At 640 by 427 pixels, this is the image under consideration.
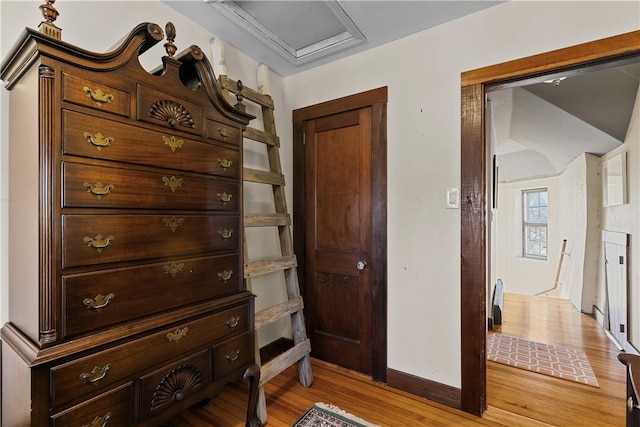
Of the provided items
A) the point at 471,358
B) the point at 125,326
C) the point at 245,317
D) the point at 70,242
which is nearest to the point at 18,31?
the point at 70,242

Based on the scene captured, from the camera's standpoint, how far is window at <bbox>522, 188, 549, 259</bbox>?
661 cm

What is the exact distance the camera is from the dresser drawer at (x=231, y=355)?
1.46 metres

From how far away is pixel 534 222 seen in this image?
6832mm

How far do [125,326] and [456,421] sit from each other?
6.20 ft

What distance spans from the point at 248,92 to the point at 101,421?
1.96 meters

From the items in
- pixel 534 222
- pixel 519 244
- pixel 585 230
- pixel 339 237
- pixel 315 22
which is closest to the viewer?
pixel 315 22

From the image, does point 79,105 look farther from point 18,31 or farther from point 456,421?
point 456,421

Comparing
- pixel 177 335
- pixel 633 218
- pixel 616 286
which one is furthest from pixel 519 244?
pixel 177 335

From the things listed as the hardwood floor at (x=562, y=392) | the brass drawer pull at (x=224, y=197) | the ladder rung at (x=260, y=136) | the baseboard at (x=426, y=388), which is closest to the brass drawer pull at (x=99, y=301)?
the brass drawer pull at (x=224, y=197)

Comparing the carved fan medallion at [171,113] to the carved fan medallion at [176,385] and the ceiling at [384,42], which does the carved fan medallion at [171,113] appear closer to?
the ceiling at [384,42]

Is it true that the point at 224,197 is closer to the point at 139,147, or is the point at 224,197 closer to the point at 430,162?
the point at 139,147

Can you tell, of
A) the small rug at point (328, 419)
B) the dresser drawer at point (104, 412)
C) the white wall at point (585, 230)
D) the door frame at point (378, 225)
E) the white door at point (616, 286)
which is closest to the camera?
the dresser drawer at point (104, 412)

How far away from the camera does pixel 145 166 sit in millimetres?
1241

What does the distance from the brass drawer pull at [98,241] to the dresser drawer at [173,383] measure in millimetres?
540
